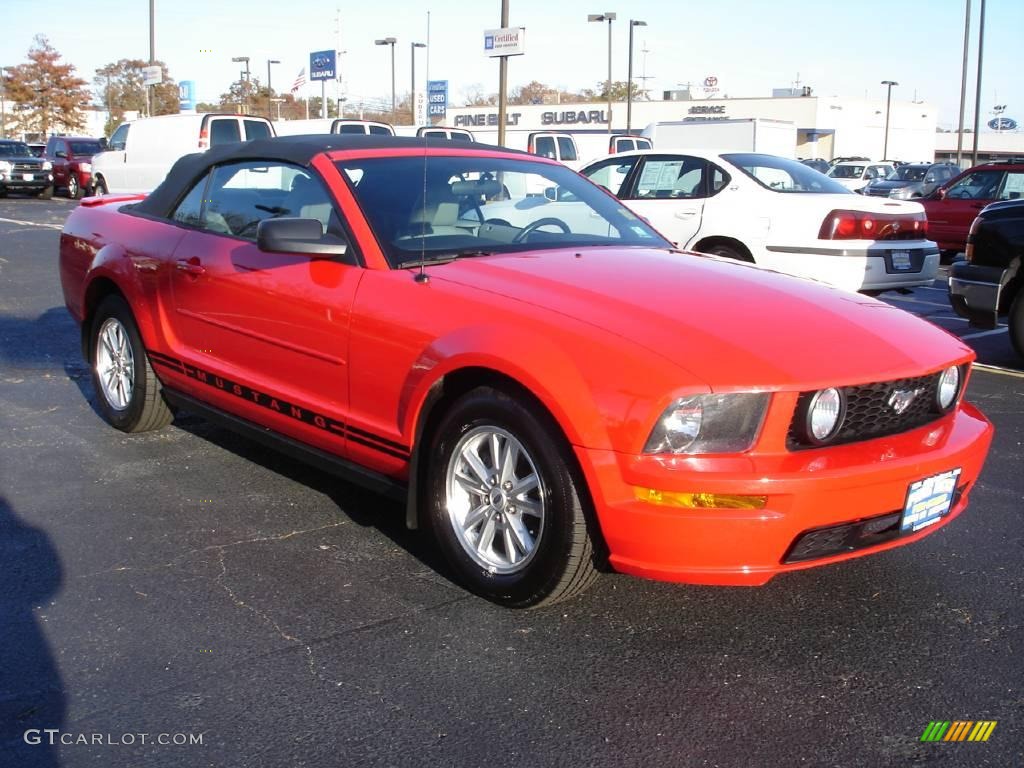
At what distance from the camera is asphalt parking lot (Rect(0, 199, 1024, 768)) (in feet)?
9.29

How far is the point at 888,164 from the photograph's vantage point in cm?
3881

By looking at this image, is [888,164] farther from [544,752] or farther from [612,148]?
[544,752]

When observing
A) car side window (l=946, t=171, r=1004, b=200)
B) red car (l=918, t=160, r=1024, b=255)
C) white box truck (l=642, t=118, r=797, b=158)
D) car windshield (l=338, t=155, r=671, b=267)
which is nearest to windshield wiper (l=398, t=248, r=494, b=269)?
car windshield (l=338, t=155, r=671, b=267)

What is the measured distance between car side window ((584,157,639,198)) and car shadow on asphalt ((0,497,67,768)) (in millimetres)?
7727

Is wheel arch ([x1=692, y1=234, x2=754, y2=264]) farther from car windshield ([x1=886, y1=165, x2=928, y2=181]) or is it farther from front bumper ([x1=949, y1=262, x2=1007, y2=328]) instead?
car windshield ([x1=886, y1=165, x2=928, y2=181])

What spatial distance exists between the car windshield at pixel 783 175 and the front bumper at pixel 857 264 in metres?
0.77

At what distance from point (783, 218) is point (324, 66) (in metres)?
45.0

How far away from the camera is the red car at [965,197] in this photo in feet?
50.2

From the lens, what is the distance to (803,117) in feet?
202

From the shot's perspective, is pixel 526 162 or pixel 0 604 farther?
pixel 526 162

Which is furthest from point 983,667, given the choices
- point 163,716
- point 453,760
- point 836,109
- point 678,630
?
point 836,109

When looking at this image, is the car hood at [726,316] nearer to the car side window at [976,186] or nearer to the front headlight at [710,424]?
the front headlight at [710,424]

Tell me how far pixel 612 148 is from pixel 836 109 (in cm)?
4333

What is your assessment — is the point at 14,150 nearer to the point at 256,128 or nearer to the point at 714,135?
the point at 256,128
